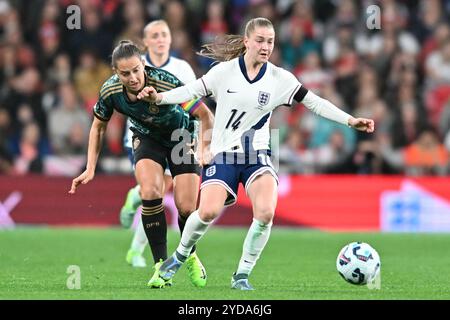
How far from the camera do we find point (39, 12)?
19719mm

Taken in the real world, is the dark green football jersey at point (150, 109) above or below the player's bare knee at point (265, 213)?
above

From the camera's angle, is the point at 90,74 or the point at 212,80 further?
the point at 90,74

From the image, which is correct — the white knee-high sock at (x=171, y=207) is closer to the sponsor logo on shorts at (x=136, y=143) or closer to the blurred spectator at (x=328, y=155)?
the blurred spectator at (x=328, y=155)

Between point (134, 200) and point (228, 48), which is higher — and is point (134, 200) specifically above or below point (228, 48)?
below

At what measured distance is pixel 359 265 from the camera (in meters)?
9.12

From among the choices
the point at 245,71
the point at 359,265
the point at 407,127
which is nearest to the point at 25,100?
the point at 407,127

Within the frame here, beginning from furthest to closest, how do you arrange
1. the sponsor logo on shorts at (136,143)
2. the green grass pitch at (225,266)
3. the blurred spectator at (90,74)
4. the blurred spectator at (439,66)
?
the blurred spectator at (439,66) < the blurred spectator at (90,74) < the sponsor logo on shorts at (136,143) < the green grass pitch at (225,266)

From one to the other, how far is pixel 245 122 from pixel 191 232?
1.03 metres

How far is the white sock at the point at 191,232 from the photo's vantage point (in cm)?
899

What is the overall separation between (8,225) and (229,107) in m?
8.68

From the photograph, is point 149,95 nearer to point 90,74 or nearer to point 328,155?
point 328,155

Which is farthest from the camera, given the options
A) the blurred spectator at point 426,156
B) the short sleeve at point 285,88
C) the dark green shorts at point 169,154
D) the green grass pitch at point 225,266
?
the blurred spectator at point 426,156

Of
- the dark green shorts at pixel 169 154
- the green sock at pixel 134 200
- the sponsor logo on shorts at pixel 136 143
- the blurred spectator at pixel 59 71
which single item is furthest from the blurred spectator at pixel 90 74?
the dark green shorts at pixel 169 154
